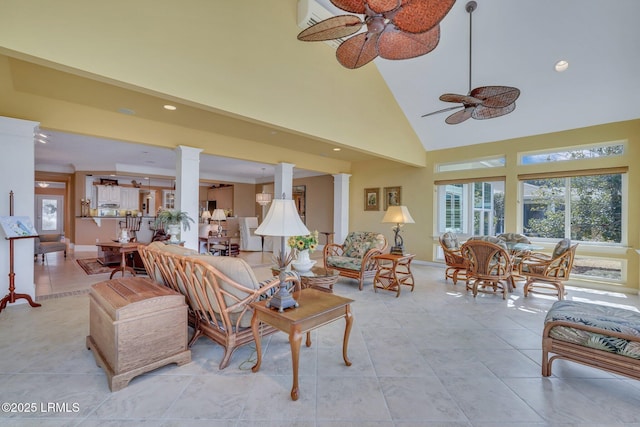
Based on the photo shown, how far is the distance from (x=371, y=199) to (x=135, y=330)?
7.05 m

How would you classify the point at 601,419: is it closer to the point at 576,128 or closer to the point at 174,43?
the point at 174,43

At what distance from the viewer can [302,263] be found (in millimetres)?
3479

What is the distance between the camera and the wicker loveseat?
4773mm

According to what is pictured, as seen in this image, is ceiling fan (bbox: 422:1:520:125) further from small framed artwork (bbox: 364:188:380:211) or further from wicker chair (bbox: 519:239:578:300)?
small framed artwork (bbox: 364:188:380:211)

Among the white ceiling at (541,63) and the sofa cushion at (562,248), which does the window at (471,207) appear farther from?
the sofa cushion at (562,248)

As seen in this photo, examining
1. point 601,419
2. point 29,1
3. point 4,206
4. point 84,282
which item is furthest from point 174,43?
point 601,419

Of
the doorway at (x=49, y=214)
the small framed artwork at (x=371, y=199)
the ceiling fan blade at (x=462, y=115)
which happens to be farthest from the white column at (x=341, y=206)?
the doorway at (x=49, y=214)

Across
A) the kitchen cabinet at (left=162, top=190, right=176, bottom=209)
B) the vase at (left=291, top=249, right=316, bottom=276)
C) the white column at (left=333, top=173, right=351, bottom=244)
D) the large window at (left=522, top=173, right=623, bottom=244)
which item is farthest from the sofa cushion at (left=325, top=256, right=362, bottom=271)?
the kitchen cabinet at (left=162, top=190, right=176, bottom=209)

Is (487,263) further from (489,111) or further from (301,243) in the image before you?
(301,243)

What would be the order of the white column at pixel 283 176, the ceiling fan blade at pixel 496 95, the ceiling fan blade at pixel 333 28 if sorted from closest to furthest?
the ceiling fan blade at pixel 333 28, the ceiling fan blade at pixel 496 95, the white column at pixel 283 176

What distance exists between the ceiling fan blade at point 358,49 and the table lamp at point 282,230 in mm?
1547

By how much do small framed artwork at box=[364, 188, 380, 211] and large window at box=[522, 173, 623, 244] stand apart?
3.46 meters

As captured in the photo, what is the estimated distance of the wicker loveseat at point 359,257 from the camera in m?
4.77

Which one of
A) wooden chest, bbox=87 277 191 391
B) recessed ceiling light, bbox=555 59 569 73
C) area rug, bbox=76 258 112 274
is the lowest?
area rug, bbox=76 258 112 274
